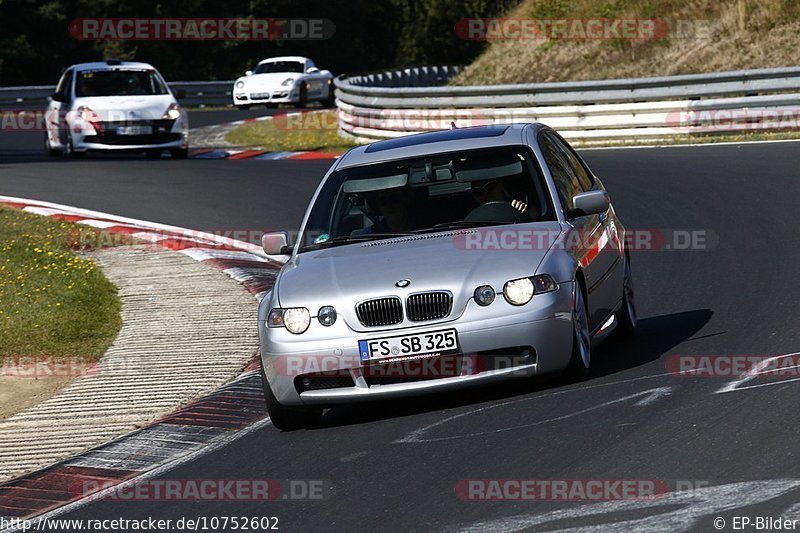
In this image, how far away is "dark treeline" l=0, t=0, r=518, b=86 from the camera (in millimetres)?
57375

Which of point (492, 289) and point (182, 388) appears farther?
point (182, 388)

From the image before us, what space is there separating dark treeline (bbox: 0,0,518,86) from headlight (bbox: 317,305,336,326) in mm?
A: 49898

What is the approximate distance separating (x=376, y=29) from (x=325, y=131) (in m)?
45.6

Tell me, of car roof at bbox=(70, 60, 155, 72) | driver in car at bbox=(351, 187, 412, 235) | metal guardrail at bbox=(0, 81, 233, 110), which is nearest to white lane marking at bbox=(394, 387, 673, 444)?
driver in car at bbox=(351, 187, 412, 235)

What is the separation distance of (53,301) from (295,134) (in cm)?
1899

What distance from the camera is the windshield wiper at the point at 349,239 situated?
867 cm

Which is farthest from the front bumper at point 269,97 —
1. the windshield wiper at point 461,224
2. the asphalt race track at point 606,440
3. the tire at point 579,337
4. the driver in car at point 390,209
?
the tire at point 579,337

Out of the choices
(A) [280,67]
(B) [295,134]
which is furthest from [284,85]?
(B) [295,134]

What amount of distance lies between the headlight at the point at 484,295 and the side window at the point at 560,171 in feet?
4.23

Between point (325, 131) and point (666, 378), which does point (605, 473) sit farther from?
point (325, 131)

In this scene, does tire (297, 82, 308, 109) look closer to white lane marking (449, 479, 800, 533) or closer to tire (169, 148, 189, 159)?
tire (169, 148, 189, 159)

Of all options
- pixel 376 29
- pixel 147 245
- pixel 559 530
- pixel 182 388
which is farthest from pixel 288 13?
pixel 559 530

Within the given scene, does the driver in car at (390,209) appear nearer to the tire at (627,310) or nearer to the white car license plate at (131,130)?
the tire at (627,310)

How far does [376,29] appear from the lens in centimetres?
7625
